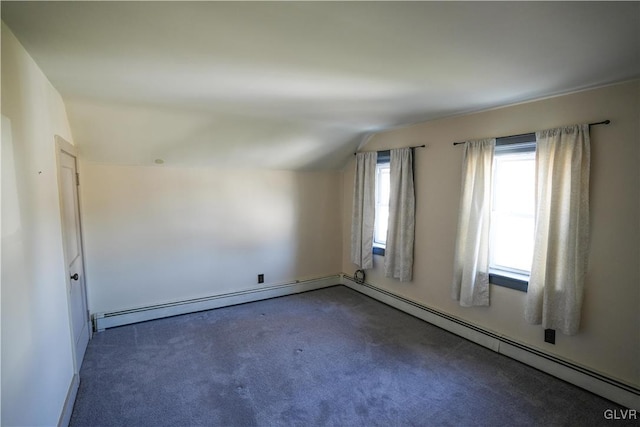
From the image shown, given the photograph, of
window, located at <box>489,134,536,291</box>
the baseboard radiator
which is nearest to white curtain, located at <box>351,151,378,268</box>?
the baseboard radiator

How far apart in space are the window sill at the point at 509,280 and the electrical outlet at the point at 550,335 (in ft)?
1.18

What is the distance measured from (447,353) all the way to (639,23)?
8.85ft

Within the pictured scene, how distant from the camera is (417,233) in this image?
3748 mm

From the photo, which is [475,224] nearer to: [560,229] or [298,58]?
[560,229]

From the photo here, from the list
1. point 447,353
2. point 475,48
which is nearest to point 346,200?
point 447,353

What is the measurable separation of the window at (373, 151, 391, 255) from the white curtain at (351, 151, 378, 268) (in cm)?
11

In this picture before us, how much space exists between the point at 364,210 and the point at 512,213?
6.15ft

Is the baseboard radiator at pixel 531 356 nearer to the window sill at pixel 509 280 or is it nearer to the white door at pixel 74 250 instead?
the window sill at pixel 509 280

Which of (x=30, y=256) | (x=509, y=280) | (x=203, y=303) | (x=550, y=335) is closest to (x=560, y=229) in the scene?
(x=509, y=280)

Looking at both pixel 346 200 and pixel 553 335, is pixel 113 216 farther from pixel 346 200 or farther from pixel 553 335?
pixel 553 335

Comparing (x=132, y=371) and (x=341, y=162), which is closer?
(x=132, y=371)

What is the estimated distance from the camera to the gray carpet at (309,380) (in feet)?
7.07

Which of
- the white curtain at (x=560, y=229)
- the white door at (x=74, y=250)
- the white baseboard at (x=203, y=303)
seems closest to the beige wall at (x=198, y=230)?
the white baseboard at (x=203, y=303)

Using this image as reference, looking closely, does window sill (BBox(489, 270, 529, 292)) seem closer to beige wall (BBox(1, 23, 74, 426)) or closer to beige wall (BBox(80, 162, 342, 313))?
beige wall (BBox(80, 162, 342, 313))
